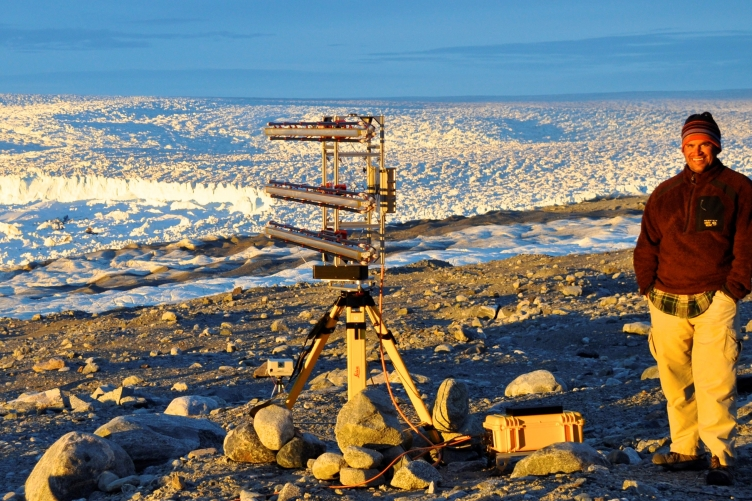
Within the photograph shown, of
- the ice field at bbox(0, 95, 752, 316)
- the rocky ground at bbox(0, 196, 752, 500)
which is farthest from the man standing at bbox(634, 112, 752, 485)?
the ice field at bbox(0, 95, 752, 316)

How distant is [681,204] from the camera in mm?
4891

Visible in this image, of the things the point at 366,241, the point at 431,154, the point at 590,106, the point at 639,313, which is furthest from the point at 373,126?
the point at 590,106

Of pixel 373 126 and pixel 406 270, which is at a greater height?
pixel 373 126

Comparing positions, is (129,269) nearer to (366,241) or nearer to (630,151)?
(366,241)

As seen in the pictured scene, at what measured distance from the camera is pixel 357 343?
235 inches

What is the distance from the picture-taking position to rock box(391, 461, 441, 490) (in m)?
4.98

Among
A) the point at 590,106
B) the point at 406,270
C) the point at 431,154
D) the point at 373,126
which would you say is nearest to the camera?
the point at 373,126

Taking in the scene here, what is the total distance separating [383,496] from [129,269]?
56.4 feet

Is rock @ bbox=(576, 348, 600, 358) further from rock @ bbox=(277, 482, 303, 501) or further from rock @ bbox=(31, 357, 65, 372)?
rock @ bbox=(31, 357, 65, 372)

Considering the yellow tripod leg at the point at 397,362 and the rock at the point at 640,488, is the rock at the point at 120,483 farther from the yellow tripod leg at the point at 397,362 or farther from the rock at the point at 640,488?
the rock at the point at 640,488

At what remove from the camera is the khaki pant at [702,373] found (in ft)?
15.8

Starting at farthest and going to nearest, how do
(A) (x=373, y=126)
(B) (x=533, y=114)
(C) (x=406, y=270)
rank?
(B) (x=533, y=114), (C) (x=406, y=270), (A) (x=373, y=126)

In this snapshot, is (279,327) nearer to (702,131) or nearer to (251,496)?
(251,496)

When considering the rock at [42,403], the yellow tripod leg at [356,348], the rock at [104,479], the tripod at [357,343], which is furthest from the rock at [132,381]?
the yellow tripod leg at [356,348]
